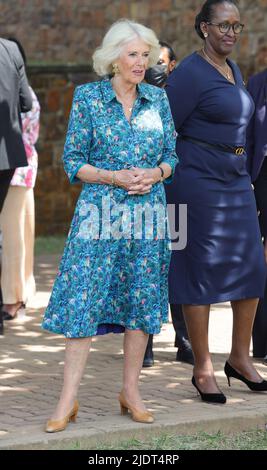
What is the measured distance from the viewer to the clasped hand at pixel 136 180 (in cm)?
636

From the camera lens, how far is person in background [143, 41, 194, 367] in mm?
8312

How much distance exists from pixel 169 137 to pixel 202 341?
1197mm

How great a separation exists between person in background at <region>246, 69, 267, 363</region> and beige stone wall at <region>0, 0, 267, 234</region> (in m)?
7.75

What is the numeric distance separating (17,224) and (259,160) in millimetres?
2801

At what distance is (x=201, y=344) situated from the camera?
23.5ft

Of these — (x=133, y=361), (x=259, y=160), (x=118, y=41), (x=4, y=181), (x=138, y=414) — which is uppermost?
(x=118, y=41)

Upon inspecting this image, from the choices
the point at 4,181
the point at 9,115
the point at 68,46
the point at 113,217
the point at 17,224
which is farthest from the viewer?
the point at 68,46

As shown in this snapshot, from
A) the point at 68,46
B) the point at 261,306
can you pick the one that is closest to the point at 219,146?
the point at 261,306

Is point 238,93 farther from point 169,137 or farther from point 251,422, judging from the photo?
point 251,422

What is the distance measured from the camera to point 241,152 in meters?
7.19

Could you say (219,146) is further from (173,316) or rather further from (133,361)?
(173,316)

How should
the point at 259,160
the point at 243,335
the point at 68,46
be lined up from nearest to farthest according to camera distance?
the point at 243,335 → the point at 259,160 → the point at 68,46

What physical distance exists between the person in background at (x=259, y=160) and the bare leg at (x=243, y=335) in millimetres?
1023

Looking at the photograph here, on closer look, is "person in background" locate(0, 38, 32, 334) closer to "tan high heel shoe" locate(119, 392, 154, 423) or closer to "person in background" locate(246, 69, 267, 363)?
"person in background" locate(246, 69, 267, 363)
